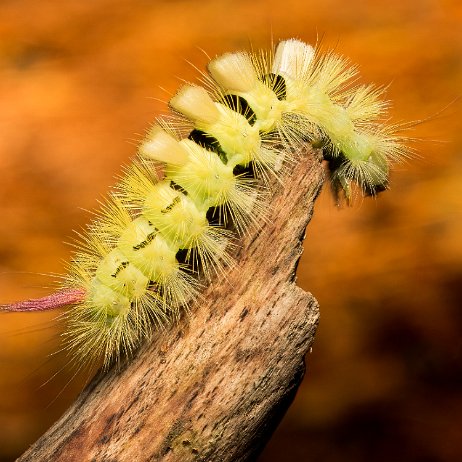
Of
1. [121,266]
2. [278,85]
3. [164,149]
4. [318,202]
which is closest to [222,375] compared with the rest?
[121,266]

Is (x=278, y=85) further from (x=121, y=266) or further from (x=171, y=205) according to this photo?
(x=121, y=266)

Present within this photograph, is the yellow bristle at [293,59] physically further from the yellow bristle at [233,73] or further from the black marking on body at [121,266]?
the black marking on body at [121,266]

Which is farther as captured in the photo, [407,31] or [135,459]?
→ [407,31]

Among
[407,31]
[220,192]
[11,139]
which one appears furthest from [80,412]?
[407,31]

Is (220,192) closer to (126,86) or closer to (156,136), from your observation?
(156,136)

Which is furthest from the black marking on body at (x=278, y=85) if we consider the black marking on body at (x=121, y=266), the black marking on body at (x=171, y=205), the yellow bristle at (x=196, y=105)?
the black marking on body at (x=121, y=266)

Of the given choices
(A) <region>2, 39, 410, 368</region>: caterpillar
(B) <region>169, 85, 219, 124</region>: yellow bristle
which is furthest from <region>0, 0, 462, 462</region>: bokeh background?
(B) <region>169, 85, 219, 124</region>: yellow bristle
